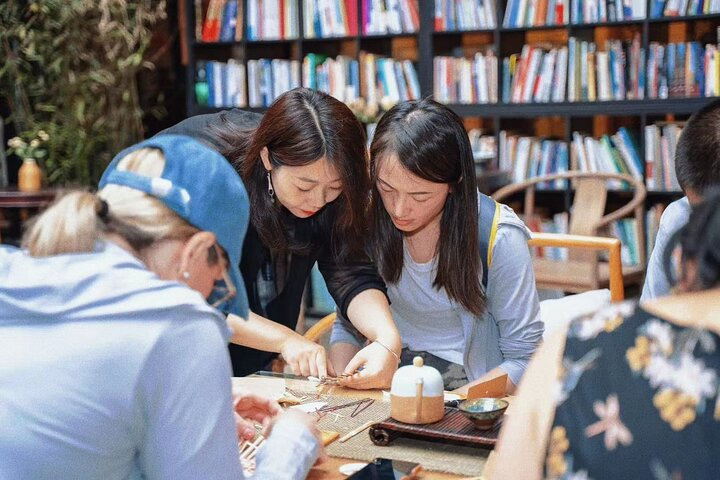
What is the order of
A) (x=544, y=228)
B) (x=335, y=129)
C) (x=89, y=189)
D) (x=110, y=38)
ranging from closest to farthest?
(x=89, y=189)
(x=335, y=129)
(x=544, y=228)
(x=110, y=38)

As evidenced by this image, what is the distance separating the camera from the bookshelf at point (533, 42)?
5.09 meters

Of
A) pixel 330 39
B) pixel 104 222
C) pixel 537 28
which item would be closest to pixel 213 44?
pixel 330 39

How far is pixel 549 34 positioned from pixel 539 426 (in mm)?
4742

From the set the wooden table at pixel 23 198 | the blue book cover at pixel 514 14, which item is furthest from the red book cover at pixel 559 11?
the wooden table at pixel 23 198

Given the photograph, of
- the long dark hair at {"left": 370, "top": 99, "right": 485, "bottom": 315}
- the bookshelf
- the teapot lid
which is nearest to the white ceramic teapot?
the teapot lid

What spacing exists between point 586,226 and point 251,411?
3501mm

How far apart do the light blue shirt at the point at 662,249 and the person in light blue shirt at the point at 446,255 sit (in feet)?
0.98

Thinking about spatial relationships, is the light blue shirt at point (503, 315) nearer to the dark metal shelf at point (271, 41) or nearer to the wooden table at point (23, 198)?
the wooden table at point (23, 198)

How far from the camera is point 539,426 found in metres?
1.08

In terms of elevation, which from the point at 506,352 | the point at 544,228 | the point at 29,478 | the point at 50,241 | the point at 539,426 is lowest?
the point at 544,228

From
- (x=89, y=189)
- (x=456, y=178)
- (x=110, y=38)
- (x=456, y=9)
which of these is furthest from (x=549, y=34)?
(x=89, y=189)

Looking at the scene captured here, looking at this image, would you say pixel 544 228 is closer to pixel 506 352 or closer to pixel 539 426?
pixel 506 352

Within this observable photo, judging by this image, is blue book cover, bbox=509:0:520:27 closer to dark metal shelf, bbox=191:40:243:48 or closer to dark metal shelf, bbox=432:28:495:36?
dark metal shelf, bbox=432:28:495:36

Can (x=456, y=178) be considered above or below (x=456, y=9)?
below
